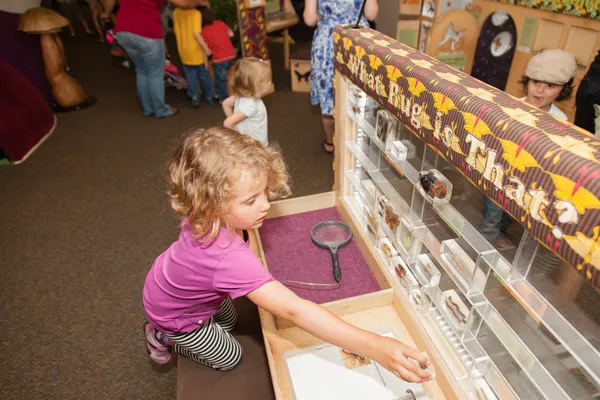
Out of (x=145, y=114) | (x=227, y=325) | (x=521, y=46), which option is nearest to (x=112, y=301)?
(x=227, y=325)

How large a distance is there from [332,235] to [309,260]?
0.17 m

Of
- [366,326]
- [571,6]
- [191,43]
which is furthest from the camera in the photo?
[191,43]

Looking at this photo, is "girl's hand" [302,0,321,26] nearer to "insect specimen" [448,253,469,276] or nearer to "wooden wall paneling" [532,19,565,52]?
"wooden wall paneling" [532,19,565,52]

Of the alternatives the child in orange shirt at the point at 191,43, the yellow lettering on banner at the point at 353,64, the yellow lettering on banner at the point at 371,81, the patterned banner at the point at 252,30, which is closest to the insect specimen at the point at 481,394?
the yellow lettering on banner at the point at 371,81

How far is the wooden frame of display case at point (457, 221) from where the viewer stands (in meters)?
0.62

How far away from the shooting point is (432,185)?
0.99 m

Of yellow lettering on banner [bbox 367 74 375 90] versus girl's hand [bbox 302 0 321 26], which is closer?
yellow lettering on banner [bbox 367 74 375 90]

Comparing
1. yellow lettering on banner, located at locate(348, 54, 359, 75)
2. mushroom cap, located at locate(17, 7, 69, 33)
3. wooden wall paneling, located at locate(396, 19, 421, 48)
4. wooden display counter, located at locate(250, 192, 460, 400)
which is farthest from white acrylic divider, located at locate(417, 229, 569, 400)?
mushroom cap, located at locate(17, 7, 69, 33)

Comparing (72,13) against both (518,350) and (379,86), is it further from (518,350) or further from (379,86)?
(518,350)

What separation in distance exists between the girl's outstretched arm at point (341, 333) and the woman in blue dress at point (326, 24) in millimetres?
2293

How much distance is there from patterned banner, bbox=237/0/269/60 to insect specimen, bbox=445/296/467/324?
4.08 m

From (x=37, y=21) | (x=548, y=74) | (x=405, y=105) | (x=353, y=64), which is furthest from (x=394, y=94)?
Answer: (x=37, y=21)

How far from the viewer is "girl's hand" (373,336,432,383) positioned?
85 cm

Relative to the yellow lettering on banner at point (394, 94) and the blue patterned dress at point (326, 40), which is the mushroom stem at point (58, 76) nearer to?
the blue patterned dress at point (326, 40)
